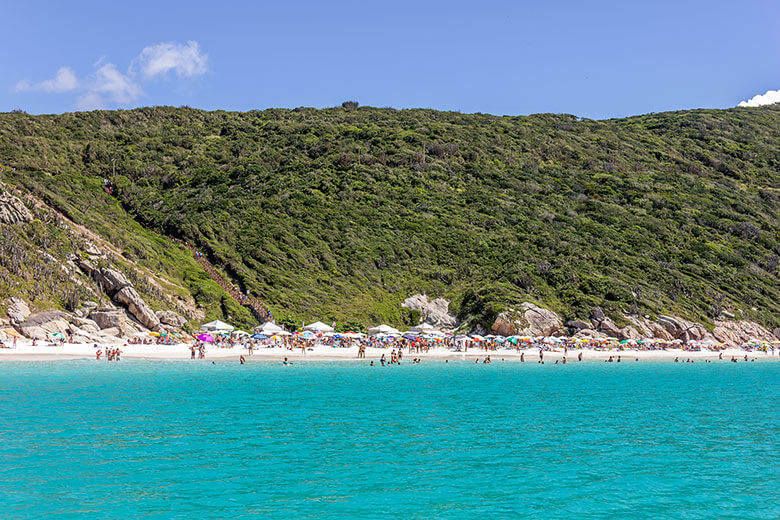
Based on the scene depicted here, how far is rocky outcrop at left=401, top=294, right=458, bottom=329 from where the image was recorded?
65.3 metres

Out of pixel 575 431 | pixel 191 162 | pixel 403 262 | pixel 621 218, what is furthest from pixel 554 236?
pixel 575 431

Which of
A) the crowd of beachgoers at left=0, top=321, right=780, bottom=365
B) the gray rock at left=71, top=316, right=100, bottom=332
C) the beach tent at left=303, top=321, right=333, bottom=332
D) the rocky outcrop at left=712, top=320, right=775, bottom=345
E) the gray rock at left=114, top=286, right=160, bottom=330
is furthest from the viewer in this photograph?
the rocky outcrop at left=712, top=320, right=775, bottom=345

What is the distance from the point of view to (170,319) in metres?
52.7

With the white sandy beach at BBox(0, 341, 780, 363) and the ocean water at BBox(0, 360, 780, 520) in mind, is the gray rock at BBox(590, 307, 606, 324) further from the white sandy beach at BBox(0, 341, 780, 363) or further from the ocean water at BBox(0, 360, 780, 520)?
the ocean water at BBox(0, 360, 780, 520)

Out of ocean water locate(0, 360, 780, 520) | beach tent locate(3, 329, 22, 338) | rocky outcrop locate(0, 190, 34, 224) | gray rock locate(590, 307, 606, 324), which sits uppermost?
rocky outcrop locate(0, 190, 34, 224)

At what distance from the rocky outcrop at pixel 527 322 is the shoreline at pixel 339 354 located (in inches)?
144

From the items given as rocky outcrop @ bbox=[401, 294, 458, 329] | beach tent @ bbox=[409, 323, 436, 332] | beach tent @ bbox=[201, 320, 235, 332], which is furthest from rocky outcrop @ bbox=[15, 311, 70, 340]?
rocky outcrop @ bbox=[401, 294, 458, 329]

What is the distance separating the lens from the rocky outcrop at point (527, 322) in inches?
2375

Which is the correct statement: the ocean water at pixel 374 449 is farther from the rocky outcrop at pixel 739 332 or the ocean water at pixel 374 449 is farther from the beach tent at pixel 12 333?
the rocky outcrop at pixel 739 332

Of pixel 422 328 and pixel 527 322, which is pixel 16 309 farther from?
pixel 527 322

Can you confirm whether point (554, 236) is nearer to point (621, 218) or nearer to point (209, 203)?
point (621, 218)

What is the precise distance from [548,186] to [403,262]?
36347mm

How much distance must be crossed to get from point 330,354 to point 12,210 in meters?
30.4

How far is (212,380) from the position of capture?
34625mm
